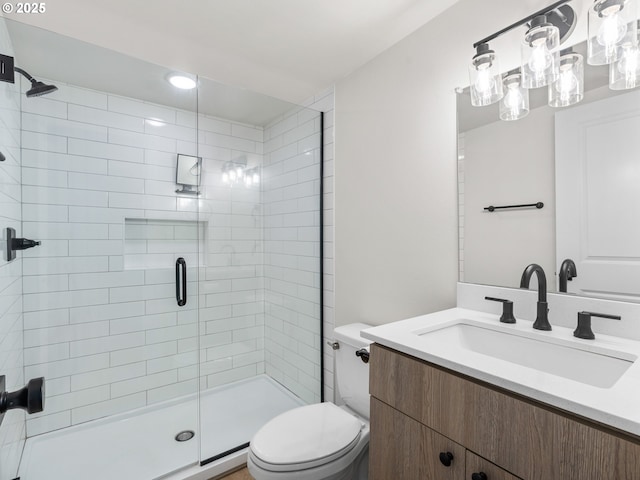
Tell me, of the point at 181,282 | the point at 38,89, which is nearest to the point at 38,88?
the point at 38,89

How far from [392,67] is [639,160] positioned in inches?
45.0

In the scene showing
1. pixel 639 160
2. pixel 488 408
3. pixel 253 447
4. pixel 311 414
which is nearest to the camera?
pixel 488 408

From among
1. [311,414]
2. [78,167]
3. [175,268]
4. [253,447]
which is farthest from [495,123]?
[78,167]

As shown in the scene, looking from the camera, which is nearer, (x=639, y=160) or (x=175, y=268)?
(x=639, y=160)

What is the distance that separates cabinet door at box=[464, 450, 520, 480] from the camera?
0.69m

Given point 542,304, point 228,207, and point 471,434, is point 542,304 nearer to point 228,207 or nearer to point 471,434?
point 471,434

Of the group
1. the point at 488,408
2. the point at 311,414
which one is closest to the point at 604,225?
the point at 488,408

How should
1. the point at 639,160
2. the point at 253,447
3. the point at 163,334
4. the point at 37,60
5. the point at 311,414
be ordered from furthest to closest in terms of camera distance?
the point at 163,334 → the point at 37,60 → the point at 311,414 → the point at 253,447 → the point at 639,160

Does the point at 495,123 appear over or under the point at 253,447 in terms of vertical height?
over

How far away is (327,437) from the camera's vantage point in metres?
1.33

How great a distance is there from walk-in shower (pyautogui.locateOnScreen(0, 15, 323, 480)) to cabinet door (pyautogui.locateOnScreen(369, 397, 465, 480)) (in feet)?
3.71

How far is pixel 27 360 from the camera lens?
6.04ft

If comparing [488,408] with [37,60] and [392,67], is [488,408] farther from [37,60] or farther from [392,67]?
[37,60]

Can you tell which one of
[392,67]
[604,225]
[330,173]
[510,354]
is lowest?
[510,354]
